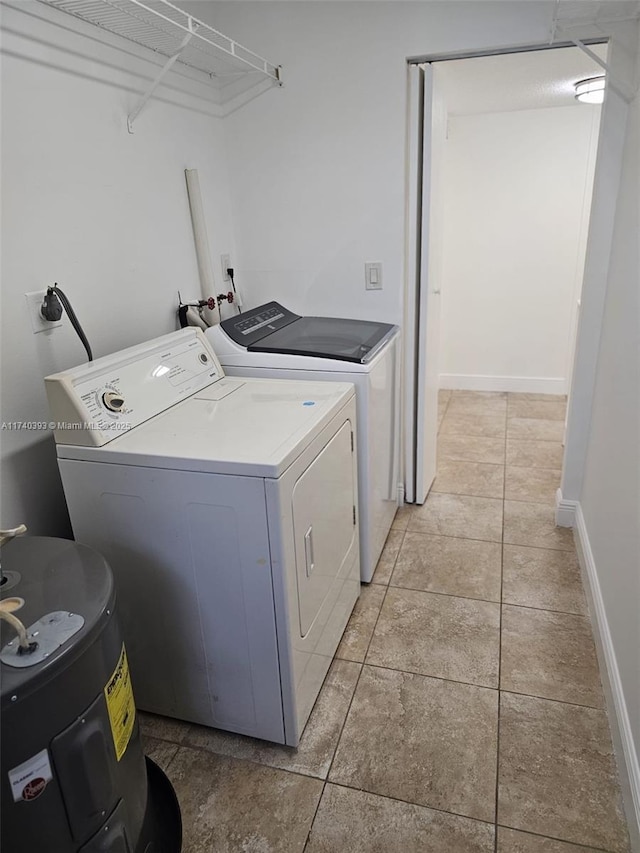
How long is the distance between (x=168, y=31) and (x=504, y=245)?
10.0 feet

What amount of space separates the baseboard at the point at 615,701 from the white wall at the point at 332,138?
130 cm

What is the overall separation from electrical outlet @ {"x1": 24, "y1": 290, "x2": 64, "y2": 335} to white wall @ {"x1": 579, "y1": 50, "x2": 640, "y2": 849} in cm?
170

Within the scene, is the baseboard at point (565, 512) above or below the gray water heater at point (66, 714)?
below

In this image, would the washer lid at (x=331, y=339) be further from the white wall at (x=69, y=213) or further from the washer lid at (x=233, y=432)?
the white wall at (x=69, y=213)

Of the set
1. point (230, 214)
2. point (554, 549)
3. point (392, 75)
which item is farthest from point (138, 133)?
point (554, 549)

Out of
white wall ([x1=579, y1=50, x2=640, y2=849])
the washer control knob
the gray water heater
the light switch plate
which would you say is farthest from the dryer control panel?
white wall ([x1=579, y1=50, x2=640, y2=849])

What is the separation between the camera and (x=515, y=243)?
4.14 metres

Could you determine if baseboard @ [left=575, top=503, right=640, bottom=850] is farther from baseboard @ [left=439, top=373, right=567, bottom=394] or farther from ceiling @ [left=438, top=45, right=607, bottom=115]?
baseboard @ [left=439, top=373, right=567, bottom=394]

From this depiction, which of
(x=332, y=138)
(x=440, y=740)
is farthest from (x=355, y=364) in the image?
(x=440, y=740)

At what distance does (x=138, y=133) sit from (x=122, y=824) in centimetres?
197

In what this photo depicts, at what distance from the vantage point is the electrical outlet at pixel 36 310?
1.53m

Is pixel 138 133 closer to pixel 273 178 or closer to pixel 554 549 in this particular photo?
pixel 273 178

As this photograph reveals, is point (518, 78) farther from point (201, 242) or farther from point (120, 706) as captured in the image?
point (120, 706)

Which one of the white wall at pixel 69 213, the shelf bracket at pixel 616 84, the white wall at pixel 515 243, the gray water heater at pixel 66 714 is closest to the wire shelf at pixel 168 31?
the white wall at pixel 69 213
